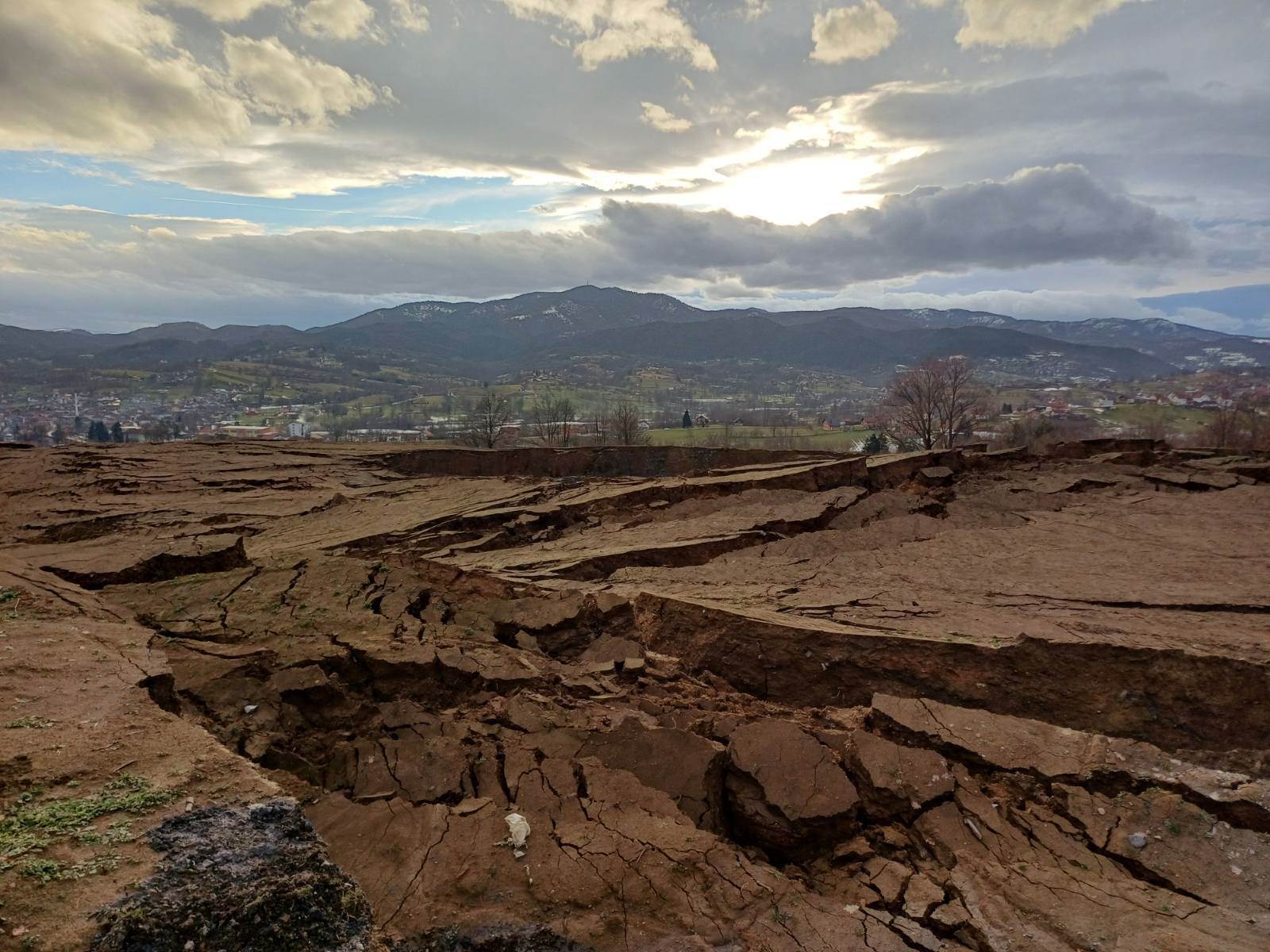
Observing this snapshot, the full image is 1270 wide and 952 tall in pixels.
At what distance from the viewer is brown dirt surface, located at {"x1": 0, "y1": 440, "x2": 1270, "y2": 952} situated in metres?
3.34

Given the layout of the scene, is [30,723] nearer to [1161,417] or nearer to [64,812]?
[64,812]

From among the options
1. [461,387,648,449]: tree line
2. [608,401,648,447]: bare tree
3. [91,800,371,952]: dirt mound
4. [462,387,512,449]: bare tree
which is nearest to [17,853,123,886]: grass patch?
[91,800,371,952]: dirt mound

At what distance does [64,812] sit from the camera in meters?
3.18

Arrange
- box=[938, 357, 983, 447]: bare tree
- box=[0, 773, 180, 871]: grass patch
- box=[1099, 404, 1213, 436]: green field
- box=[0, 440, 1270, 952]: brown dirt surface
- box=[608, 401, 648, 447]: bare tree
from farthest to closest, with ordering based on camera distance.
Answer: box=[1099, 404, 1213, 436]: green field → box=[608, 401, 648, 447]: bare tree → box=[938, 357, 983, 447]: bare tree → box=[0, 440, 1270, 952]: brown dirt surface → box=[0, 773, 180, 871]: grass patch

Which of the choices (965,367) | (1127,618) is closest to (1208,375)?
(965,367)

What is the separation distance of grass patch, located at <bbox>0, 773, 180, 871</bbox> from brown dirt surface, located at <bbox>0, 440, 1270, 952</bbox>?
2 cm

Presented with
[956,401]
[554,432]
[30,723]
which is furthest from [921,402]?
[30,723]

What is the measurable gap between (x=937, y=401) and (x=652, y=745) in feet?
135

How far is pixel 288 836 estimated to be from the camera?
10.6 ft

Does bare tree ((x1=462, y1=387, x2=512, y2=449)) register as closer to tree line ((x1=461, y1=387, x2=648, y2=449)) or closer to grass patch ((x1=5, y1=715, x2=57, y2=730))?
tree line ((x1=461, y1=387, x2=648, y2=449))

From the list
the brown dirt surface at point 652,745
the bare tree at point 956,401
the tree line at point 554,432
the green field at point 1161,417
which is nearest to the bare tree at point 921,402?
the bare tree at point 956,401

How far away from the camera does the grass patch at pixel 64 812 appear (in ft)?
9.60

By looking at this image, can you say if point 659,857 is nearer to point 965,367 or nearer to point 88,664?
point 88,664

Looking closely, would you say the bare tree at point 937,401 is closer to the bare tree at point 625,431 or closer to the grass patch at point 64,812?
the bare tree at point 625,431
